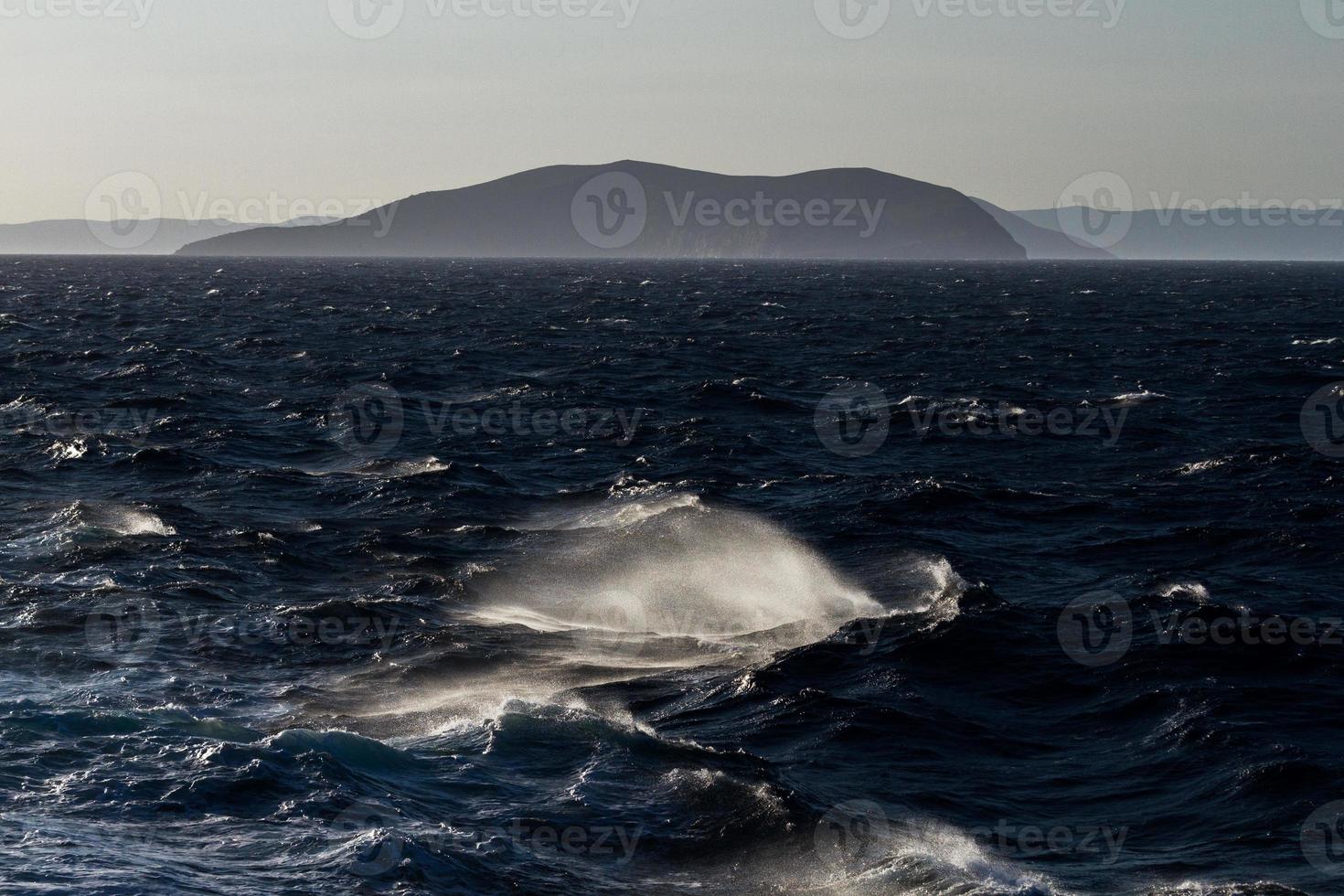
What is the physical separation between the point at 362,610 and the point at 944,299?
378 ft

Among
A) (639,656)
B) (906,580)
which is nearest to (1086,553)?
(906,580)

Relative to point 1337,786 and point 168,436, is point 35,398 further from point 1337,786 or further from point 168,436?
point 1337,786

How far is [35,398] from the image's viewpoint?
53062 millimetres

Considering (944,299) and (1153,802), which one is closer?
(1153,802)

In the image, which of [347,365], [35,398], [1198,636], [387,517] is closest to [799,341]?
[347,365]

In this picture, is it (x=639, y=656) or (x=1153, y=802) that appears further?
(x=639, y=656)

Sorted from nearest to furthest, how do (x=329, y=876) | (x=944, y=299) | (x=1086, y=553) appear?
(x=329, y=876) → (x=1086, y=553) → (x=944, y=299)

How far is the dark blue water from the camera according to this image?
1678 centimetres

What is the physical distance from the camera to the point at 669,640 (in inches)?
1007

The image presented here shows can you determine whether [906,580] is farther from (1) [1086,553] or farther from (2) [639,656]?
(2) [639,656]

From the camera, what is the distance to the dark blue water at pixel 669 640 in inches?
661

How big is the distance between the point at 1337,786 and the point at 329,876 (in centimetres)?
1387

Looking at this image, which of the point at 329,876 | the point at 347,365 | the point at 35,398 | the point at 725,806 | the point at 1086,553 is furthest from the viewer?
the point at 347,365

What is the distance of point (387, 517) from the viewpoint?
35438mm
